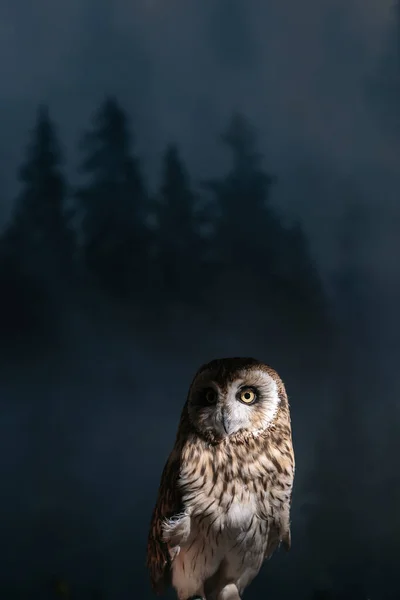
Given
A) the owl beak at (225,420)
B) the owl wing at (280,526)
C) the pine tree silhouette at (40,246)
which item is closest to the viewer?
the owl beak at (225,420)

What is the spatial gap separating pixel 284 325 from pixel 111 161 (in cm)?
97

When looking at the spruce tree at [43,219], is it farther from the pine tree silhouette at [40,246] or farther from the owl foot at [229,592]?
the owl foot at [229,592]

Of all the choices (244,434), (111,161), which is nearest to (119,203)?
(111,161)

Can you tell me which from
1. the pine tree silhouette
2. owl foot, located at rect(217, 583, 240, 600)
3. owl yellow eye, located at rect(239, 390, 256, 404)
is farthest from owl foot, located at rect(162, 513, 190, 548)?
the pine tree silhouette

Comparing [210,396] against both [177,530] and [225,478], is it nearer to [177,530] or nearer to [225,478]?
[225,478]

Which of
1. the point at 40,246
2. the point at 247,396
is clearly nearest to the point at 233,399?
the point at 247,396

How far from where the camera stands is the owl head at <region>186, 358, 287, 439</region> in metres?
1.75

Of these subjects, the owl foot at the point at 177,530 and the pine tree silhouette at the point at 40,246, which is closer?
the owl foot at the point at 177,530

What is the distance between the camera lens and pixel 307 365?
10.6ft

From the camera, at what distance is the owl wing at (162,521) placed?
1811mm

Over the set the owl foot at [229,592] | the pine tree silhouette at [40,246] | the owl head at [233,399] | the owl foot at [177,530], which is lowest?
the owl foot at [229,592]

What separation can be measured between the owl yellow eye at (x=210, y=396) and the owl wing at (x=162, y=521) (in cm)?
17

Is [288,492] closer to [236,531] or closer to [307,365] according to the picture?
[236,531]

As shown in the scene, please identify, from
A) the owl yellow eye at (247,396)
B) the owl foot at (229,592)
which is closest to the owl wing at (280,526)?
the owl foot at (229,592)
